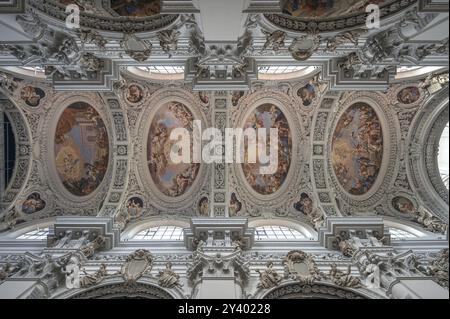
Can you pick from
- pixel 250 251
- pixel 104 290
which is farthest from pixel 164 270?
pixel 250 251

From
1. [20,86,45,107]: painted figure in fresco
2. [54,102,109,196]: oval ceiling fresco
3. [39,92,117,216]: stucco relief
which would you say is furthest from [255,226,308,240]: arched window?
[20,86,45,107]: painted figure in fresco

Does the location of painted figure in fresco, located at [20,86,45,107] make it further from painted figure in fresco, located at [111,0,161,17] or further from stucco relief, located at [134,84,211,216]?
painted figure in fresco, located at [111,0,161,17]

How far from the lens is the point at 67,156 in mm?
15477

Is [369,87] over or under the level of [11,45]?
under

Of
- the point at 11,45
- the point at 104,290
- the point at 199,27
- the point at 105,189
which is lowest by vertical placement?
the point at 104,290

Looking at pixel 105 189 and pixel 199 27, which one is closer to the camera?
pixel 199 27

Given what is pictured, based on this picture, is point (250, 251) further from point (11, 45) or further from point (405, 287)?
point (11, 45)

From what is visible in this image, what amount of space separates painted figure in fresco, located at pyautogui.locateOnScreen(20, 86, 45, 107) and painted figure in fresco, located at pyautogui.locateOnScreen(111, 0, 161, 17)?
5335 mm

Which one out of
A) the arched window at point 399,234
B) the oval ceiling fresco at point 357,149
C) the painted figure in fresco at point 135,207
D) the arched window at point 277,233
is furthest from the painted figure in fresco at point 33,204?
the arched window at point 399,234

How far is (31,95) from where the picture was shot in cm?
1435

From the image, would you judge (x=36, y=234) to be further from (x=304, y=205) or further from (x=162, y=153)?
(x=304, y=205)

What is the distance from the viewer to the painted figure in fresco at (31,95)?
14.2m
